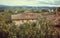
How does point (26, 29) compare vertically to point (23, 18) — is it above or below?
below

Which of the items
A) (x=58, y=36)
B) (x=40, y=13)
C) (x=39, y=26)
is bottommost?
(x=58, y=36)

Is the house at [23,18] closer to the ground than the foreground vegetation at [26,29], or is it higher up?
higher up

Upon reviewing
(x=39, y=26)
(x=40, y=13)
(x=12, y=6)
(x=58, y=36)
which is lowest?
(x=58, y=36)

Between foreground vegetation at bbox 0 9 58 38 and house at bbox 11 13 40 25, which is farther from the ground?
house at bbox 11 13 40 25

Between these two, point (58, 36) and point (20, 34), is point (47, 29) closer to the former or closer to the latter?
point (58, 36)

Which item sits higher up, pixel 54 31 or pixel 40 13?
pixel 40 13

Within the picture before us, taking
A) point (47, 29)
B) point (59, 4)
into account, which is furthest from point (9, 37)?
point (59, 4)

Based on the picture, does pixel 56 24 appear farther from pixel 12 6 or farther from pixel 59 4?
pixel 12 6

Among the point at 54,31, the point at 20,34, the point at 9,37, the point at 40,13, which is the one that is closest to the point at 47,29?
the point at 54,31

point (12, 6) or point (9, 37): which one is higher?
point (12, 6)
